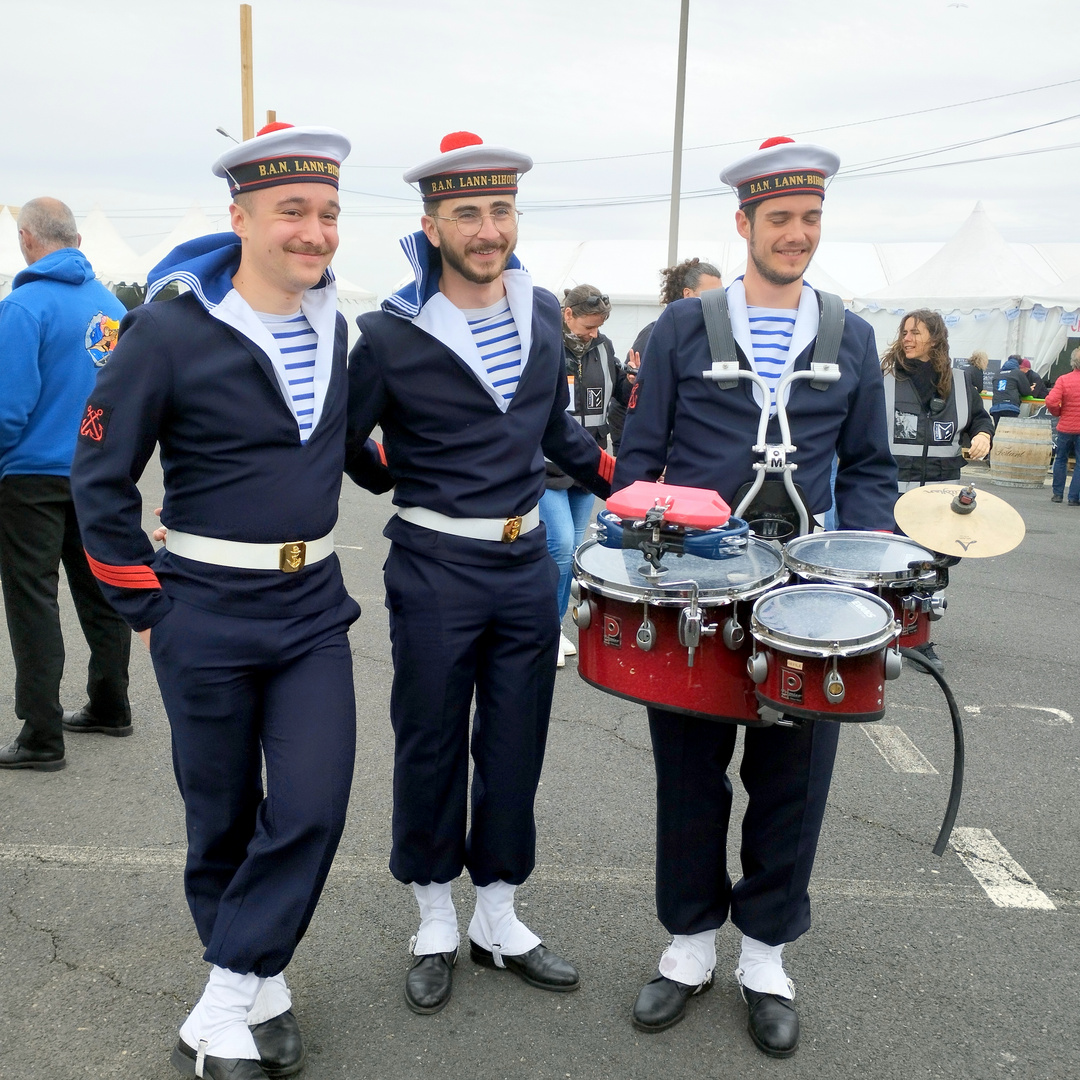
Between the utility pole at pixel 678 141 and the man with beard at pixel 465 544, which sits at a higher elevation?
the utility pole at pixel 678 141

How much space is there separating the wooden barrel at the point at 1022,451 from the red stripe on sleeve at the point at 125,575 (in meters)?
14.0

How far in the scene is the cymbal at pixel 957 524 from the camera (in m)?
2.88

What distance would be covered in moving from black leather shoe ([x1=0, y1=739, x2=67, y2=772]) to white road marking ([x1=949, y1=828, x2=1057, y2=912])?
3560 mm

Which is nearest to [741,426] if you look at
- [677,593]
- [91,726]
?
[677,593]

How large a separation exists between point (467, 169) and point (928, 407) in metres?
4.21

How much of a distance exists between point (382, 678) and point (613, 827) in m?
2.04

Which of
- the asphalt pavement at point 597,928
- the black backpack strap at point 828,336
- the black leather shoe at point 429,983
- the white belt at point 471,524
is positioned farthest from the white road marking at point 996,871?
the white belt at point 471,524

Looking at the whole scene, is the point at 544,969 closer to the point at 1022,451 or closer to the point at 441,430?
the point at 441,430

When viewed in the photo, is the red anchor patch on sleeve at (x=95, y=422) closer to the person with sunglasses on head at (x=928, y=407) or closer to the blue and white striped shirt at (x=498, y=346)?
the blue and white striped shirt at (x=498, y=346)

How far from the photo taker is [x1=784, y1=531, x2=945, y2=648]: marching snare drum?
257 cm

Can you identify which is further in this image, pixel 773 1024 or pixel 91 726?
pixel 91 726

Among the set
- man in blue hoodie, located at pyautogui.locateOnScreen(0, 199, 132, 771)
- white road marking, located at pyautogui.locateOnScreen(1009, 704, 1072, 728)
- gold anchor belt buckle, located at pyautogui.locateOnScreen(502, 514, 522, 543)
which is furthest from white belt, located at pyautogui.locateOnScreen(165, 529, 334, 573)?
white road marking, located at pyautogui.locateOnScreen(1009, 704, 1072, 728)

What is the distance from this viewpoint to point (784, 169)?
274cm

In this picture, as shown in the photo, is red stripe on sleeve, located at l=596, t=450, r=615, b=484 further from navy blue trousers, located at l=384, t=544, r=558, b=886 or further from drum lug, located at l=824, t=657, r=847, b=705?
drum lug, located at l=824, t=657, r=847, b=705
